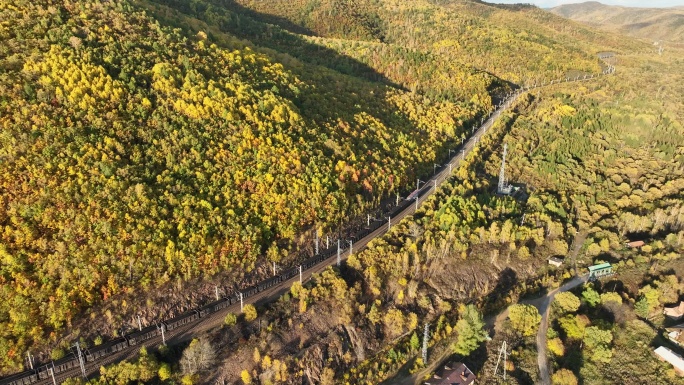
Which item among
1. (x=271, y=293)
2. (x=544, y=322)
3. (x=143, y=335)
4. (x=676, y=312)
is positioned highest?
(x=271, y=293)

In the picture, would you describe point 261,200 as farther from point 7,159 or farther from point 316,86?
point 316,86

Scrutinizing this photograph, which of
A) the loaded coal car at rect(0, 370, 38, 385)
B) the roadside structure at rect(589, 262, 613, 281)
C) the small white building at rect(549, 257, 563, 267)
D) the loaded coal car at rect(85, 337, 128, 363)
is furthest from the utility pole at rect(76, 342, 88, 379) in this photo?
the roadside structure at rect(589, 262, 613, 281)

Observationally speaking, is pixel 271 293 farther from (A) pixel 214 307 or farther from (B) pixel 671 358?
(B) pixel 671 358

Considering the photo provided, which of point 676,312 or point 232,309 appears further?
point 676,312

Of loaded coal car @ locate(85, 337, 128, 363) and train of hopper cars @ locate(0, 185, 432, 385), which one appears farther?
loaded coal car @ locate(85, 337, 128, 363)

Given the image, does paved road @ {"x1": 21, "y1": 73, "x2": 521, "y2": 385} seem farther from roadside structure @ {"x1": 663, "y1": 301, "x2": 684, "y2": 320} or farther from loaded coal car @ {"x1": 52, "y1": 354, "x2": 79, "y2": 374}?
roadside structure @ {"x1": 663, "y1": 301, "x2": 684, "y2": 320}

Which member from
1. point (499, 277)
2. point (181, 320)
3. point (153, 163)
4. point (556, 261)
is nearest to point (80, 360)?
point (181, 320)

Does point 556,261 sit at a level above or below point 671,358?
above
